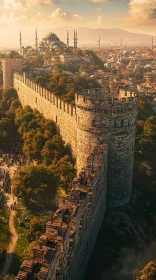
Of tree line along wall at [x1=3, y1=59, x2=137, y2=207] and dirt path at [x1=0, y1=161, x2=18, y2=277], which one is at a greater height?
tree line along wall at [x1=3, y1=59, x2=137, y2=207]

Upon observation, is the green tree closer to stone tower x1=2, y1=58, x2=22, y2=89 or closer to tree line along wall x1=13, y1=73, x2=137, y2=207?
tree line along wall x1=13, y1=73, x2=137, y2=207

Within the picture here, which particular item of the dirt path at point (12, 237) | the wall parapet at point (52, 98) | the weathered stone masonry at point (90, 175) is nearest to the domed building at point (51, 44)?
the wall parapet at point (52, 98)

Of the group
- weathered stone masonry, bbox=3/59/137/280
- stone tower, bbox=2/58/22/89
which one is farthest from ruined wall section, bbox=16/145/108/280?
stone tower, bbox=2/58/22/89

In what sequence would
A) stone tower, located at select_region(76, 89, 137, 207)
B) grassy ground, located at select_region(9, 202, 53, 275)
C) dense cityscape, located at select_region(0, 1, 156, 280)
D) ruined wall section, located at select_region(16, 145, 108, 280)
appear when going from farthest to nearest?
stone tower, located at select_region(76, 89, 137, 207)
grassy ground, located at select_region(9, 202, 53, 275)
dense cityscape, located at select_region(0, 1, 156, 280)
ruined wall section, located at select_region(16, 145, 108, 280)

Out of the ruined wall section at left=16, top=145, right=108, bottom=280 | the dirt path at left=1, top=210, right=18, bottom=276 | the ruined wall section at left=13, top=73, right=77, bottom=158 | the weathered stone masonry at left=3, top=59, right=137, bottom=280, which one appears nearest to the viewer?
the ruined wall section at left=16, top=145, right=108, bottom=280

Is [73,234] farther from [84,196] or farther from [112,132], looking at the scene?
[112,132]

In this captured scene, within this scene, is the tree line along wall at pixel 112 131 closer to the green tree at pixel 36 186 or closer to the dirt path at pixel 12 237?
the green tree at pixel 36 186

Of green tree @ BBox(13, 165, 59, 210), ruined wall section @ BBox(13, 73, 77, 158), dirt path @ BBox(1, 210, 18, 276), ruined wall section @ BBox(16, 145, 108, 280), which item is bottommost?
dirt path @ BBox(1, 210, 18, 276)

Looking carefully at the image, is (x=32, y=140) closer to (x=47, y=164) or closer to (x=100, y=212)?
(x=47, y=164)
